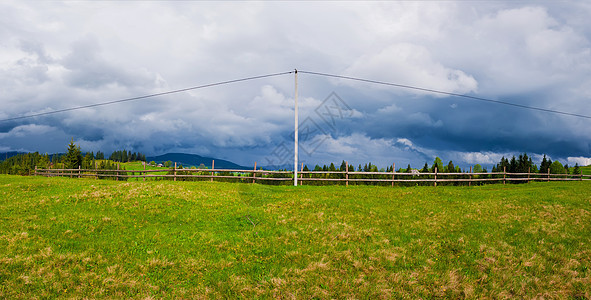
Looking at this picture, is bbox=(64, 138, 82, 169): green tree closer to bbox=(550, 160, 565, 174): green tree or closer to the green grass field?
the green grass field

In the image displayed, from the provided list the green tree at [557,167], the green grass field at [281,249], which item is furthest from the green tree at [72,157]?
the green tree at [557,167]

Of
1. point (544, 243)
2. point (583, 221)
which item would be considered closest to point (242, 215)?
point (544, 243)

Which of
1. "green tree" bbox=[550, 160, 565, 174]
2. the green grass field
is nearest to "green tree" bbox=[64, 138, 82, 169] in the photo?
the green grass field

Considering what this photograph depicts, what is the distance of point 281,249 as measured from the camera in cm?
1037

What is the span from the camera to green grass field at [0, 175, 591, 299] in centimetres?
808

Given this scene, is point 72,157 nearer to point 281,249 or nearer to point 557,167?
point 281,249

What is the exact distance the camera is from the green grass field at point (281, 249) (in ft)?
26.5

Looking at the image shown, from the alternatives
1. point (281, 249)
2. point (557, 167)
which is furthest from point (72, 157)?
point (557, 167)

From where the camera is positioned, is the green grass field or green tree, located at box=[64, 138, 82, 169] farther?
green tree, located at box=[64, 138, 82, 169]

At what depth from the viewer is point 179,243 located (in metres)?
10.7

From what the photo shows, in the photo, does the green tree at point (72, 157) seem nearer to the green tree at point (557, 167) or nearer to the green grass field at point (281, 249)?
the green grass field at point (281, 249)

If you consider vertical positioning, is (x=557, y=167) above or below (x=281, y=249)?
above

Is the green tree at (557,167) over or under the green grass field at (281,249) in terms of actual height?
over

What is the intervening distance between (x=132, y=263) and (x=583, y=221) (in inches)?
750
